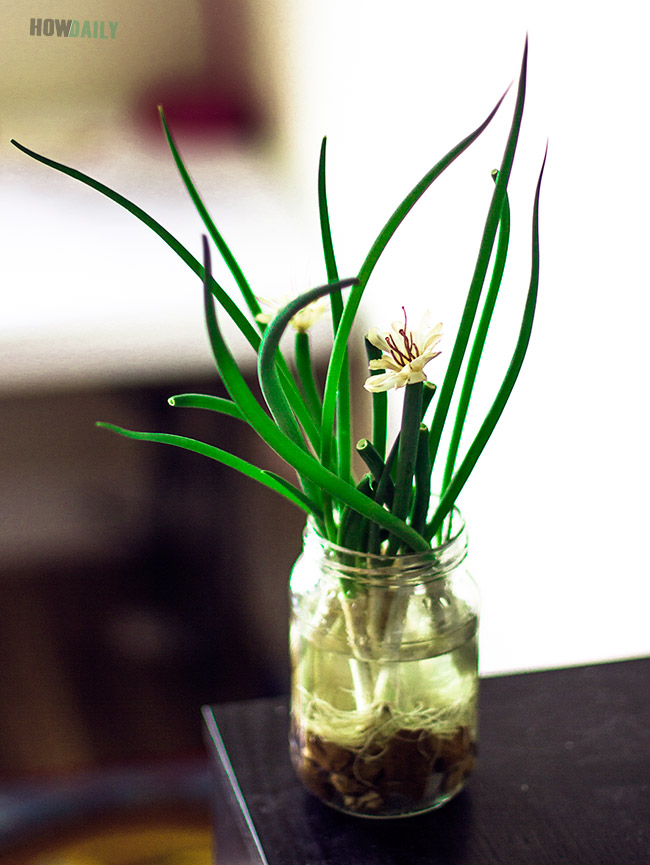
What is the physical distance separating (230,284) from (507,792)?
2.21 feet

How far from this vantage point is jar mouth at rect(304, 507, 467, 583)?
53 cm

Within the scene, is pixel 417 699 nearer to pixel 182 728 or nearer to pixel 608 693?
pixel 608 693

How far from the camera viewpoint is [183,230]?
110cm

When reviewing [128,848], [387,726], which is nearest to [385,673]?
[387,726]

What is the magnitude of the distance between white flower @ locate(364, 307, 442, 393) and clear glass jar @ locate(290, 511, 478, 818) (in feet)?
0.37

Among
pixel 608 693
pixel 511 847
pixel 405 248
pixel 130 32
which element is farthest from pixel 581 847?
pixel 130 32

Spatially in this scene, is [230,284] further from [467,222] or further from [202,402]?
[202,402]

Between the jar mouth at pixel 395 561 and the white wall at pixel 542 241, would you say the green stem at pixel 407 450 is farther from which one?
the white wall at pixel 542 241

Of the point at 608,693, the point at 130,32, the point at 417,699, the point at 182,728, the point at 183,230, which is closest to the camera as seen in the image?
the point at 417,699

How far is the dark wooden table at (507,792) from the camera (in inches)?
21.9

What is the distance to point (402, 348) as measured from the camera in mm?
472

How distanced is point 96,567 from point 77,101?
0.53 metres

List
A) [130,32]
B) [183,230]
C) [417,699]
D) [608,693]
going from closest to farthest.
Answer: [417,699] < [608,693] < [130,32] < [183,230]

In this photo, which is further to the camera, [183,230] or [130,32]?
[183,230]
